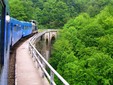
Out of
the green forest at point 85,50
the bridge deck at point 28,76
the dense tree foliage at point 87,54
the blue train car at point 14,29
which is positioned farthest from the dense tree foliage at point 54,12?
the bridge deck at point 28,76

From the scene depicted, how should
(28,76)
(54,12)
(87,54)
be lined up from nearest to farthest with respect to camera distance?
(28,76) < (87,54) < (54,12)

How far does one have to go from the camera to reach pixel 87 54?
38.2 meters

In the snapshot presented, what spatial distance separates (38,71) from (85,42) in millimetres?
33164

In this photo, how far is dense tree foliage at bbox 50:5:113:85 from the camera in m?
30.2

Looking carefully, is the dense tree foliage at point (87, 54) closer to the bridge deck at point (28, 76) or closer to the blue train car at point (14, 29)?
the blue train car at point (14, 29)

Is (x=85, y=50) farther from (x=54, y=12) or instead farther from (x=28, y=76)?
(x=54, y=12)

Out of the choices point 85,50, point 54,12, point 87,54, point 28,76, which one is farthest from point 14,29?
point 54,12

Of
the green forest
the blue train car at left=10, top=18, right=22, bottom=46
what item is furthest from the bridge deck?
the green forest

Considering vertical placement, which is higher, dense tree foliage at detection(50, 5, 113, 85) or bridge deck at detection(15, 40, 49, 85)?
bridge deck at detection(15, 40, 49, 85)

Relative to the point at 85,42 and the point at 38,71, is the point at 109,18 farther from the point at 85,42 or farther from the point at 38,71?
the point at 38,71

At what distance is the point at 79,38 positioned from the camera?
4631 centimetres

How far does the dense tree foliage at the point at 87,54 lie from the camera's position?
3017 cm

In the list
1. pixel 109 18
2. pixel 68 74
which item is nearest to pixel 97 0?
pixel 109 18

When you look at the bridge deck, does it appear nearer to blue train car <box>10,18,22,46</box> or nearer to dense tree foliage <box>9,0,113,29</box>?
blue train car <box>10,18,22,46</box>
